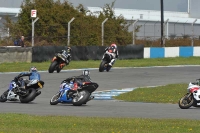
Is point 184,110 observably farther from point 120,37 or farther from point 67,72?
point 120,37

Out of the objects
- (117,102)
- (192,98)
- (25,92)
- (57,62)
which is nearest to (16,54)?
(57,62)

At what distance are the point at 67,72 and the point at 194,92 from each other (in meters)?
13.2

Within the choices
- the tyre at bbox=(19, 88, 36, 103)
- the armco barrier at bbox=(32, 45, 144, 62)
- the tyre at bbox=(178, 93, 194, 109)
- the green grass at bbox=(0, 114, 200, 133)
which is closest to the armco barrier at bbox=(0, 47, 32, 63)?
the armco barrier at bbox=(32, 45, 144, 62)

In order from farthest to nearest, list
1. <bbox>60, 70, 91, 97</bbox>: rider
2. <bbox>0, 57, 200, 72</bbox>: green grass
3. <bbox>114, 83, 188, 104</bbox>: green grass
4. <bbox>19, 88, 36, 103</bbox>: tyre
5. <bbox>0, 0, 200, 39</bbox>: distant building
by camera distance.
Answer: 1. <bbox>0, 0, 200, 39</bbox>: distant building
2. <bbox>0, 57, 200, 72</bbox>: green grass
3. <bbox>114, 83, 188, 104</bbox>: green grass
4. <bbox>19, 88, 36, 103</bbox>: tyre
5. <bbox>60, 70, 91, 97</bbox>: rider

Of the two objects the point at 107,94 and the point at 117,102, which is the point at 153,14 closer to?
the point at 107,94

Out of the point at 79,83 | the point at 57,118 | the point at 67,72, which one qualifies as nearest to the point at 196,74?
the point at 67,72

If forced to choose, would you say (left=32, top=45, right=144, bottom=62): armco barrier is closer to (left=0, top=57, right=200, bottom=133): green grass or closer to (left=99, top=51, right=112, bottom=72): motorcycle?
(left=99, top=51, right=112, bottom=72): motorcycle

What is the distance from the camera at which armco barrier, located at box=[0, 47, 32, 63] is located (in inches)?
1209

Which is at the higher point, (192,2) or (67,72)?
(192,2)

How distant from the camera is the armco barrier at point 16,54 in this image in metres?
30.7

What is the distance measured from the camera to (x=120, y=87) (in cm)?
2261

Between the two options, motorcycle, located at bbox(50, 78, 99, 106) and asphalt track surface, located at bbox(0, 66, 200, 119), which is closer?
asphalt track surface, located at bbox(0, 66, 200, 119)

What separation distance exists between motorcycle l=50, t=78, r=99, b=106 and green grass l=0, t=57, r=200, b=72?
1200 centimetres

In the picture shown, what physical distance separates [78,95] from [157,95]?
3.89 metres
